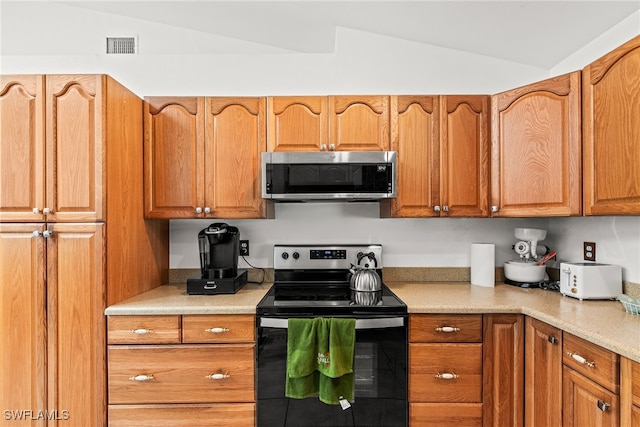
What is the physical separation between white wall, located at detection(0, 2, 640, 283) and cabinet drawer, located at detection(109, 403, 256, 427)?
93 centimetres

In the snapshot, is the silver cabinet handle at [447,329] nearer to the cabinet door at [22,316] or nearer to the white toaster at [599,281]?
the white toaster at [599,281]

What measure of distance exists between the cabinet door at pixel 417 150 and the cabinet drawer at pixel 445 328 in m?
0.65

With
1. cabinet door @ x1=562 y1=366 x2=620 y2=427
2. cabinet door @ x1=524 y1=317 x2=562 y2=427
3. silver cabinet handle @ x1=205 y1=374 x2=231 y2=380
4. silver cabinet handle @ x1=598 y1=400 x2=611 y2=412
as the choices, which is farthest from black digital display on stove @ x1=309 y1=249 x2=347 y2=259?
silver cabinet handle @ x1=598 y1=400 x2=611 y2=412

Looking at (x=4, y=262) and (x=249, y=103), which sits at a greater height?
(x=249, y=103)

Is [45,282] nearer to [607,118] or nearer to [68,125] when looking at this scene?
[68,125]

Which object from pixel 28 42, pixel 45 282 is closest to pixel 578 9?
pixel 45 282

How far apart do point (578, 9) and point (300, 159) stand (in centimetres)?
161

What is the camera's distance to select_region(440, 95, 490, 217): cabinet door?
220 centimetres

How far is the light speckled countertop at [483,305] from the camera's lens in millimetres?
1385

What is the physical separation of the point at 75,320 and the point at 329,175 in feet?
4.93

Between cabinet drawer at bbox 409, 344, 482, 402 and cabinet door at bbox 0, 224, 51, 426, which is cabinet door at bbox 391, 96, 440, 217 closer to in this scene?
cabinet drawer at bbox 409, 344, 482, 402

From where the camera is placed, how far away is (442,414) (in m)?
1.81

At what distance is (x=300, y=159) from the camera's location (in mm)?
2082

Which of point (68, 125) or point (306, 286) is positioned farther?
point (306, 286)
